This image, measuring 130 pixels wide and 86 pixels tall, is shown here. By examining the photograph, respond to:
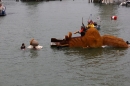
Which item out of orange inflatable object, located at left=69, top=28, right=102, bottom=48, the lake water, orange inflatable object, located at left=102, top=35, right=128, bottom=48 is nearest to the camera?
the lake water

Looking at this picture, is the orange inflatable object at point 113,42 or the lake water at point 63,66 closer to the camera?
the lake water at point 63,66

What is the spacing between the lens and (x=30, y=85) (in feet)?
57.8

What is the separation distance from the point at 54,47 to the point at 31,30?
466 inches

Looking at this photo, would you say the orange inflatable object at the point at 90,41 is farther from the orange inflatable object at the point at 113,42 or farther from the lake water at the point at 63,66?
the lake water at the point at 63,66

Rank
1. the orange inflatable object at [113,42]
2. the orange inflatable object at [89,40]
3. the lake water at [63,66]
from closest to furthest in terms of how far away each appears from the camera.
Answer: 1. the lake water at [63,66]
2. the orange inflatable object at [89,40]
3. the orange inflatable object at [113,42]

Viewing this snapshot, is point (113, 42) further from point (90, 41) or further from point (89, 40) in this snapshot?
point (89, 40)

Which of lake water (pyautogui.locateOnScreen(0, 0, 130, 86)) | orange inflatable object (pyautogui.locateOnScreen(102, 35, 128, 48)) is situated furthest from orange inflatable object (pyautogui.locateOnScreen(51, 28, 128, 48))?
lake water (pyautogui.locateOnScreen(0, 0, 130, 86))

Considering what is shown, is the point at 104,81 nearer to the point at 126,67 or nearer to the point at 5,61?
the point at 126,67

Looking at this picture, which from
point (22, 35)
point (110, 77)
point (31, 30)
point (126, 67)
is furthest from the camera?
point (31, 30)

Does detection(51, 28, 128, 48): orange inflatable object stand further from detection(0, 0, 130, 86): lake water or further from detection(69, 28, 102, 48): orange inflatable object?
detection(0, 0, 130, 86): lake water

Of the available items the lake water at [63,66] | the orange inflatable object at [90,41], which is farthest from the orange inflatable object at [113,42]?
the lake water at [63,66]

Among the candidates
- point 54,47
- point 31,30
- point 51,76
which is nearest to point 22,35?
point 31,30

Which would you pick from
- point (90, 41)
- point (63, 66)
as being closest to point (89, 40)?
point (90, 41)

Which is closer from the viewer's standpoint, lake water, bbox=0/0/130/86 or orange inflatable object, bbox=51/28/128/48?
lake water, bbox=0/0/130/86
